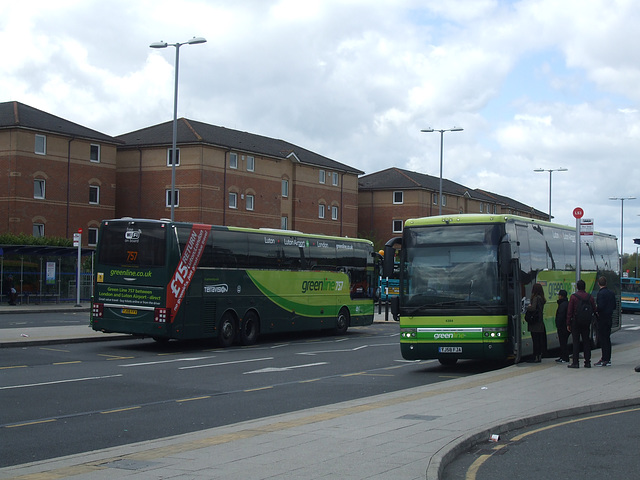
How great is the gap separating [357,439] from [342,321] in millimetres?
20269

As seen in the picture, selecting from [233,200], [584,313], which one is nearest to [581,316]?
[584,313]

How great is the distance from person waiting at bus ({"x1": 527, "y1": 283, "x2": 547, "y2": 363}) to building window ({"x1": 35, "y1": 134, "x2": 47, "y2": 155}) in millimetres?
48193

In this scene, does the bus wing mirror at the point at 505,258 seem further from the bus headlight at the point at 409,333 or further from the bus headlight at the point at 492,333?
the bus headlight at the point at 409,333

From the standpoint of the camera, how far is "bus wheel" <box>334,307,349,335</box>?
2874 cm

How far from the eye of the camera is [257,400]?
12.8 meters

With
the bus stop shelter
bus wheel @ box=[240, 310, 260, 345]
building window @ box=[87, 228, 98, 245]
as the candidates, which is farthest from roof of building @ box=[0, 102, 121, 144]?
bus wheel @ box=[240, 310, 260, 345]

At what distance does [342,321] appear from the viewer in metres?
29.0

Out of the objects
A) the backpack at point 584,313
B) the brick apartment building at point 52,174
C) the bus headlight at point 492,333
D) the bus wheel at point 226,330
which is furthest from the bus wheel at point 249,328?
the brick apartment building at point 52,174

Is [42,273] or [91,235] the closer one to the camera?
[42,273]

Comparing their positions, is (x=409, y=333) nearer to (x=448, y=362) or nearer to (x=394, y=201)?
(x=448, y=362)

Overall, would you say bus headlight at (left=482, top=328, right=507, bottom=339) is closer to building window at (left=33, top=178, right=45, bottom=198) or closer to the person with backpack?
the person with backpack

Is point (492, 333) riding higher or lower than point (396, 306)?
lower

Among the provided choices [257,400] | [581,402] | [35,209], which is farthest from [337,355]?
[35,209]

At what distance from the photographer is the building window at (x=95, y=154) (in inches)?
2464
